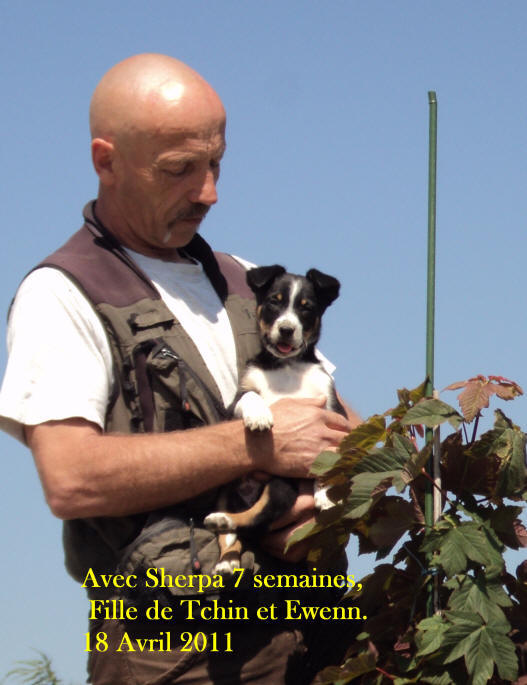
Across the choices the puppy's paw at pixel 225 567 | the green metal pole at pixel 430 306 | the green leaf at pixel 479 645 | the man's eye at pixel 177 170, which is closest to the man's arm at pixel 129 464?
the puppy's paw at pixel 225 567

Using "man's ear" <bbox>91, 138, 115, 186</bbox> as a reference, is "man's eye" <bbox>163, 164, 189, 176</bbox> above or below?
below

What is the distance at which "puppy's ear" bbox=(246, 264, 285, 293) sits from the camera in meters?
4.96

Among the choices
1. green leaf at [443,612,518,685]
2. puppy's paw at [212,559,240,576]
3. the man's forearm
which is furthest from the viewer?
puppy's paw at [212,559,240,576]

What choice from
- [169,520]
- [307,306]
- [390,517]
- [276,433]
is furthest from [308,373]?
[390,517]

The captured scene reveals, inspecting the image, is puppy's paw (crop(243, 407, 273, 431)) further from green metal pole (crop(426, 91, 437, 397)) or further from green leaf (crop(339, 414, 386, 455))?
green metal pole (crop(426, 91, 437, 397))

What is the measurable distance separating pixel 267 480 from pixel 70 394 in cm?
81

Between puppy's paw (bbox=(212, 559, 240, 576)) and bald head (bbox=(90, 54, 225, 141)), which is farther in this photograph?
bald head (bbox=(90, 54, 225, 141))

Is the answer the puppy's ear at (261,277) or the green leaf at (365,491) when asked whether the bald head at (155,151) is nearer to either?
the puppy's ear at (261,277)

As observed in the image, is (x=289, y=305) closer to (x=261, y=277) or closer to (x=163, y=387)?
(x=261, y=277)

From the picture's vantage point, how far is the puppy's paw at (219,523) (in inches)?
165

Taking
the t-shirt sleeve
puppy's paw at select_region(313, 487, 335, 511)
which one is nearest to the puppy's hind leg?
puppy's paw at select_region(313, 487, 335, 511)

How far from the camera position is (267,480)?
4387 millimetres

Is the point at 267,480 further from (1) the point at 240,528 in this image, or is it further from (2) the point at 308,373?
(2) the point at 308,373

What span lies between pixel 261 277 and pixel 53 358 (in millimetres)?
1174
